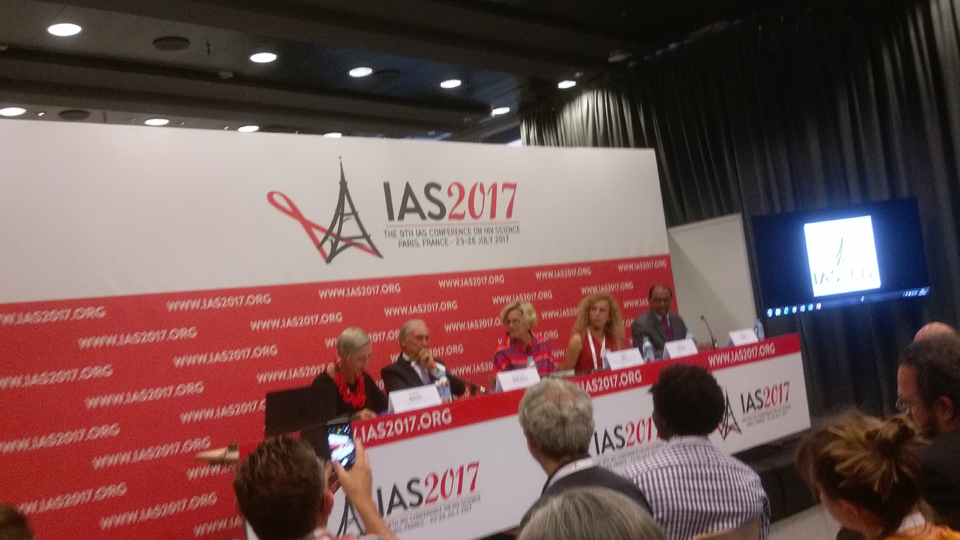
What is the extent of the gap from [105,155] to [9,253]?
736mm

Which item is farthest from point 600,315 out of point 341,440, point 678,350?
point 341,440

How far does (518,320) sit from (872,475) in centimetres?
373

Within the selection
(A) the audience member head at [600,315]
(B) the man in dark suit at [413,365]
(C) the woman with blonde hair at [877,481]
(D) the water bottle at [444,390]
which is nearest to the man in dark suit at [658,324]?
(A) the audience member head at [600,315]

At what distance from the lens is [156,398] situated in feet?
14.5

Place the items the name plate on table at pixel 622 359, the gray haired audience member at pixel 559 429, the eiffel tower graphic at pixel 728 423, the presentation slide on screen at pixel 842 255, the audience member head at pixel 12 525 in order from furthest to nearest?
the presentation slide on screen at pixel 842 255
the eiffel tower graphic at pixel 728 423
the name plate on table at pixel 622 359
the gray haired audience member at pixel 559 429
the audience member head at pixel 12 525

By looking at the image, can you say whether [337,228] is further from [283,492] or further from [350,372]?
[283,492]

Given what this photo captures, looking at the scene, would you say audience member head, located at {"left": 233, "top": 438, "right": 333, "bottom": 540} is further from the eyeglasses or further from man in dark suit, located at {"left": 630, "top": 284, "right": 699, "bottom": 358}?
man in dark suit, located at {"left": 630, "top": 284, "right": 699, "bottom": 358}

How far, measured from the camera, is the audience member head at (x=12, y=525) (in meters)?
1.41

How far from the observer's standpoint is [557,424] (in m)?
2.18

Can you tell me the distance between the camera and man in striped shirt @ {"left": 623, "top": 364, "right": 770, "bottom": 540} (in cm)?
205

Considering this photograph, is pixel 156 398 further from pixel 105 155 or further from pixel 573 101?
pixel 573 101

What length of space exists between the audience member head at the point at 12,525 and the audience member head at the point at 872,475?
1.43 meters

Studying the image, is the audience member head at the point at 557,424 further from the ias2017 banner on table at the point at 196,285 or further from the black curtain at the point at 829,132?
the black curtain at the point at 829,132

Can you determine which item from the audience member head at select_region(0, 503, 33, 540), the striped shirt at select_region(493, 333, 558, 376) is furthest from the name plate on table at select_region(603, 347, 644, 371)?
the audience member head at select_region(0, 503, 33, 540)
